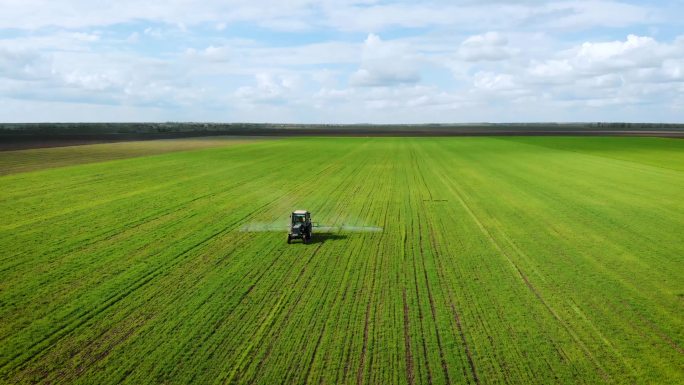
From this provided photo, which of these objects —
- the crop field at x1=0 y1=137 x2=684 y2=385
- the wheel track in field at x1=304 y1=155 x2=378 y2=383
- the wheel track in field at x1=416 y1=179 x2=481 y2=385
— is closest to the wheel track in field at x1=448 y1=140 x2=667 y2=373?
the crop field at x1=0 y1=137 x2=684 y2=385

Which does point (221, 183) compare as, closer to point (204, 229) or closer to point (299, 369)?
point (204, 229)

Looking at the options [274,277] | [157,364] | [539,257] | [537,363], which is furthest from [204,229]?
[537,363]

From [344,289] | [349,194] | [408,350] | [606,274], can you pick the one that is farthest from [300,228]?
[349,194]

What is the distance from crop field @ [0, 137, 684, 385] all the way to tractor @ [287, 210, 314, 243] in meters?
0.53

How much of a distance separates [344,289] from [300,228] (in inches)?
208

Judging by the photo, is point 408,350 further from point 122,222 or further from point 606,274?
point 122,222

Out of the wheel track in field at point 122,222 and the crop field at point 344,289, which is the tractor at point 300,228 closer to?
the crop field at point 344,289

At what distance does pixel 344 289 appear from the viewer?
46.0 ft

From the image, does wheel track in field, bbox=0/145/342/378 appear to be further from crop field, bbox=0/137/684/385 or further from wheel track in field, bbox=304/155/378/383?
wheel track in field, bbox=304/155/378/383

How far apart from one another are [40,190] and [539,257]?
2872 centimetres

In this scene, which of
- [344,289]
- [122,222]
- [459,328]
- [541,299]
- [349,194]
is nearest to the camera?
[459,328]

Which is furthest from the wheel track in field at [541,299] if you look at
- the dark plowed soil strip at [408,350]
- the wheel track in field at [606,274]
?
the dark plowed soil strip at [408,350]

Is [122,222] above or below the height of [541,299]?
above

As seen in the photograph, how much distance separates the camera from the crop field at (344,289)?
10.1 m
